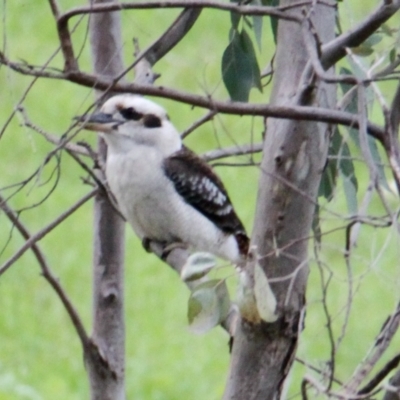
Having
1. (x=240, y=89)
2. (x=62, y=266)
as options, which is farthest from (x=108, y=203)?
(x=62, y=266)

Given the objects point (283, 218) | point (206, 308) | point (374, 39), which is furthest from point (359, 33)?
point (374, 39)

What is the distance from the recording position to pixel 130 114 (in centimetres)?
253

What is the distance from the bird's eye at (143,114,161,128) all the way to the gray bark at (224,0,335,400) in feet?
3.65

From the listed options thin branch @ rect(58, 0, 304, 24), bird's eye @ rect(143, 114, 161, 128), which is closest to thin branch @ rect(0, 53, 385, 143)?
thin branch @ rect(58, 0, 304, 24)

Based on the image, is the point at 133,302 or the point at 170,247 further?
the point at 133,302

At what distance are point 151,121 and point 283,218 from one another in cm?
124

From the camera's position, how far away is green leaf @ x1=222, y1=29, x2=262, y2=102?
6.41 ft

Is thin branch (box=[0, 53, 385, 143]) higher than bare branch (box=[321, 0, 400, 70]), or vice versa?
bare branch (box=[321, 0, 400, 70])

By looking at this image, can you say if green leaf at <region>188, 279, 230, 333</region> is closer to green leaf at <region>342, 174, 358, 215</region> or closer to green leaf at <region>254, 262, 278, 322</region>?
green leaf at <region>254, 262, 278, 322</region>

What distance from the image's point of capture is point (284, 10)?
1264 mm

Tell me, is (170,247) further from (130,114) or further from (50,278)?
(50,278)

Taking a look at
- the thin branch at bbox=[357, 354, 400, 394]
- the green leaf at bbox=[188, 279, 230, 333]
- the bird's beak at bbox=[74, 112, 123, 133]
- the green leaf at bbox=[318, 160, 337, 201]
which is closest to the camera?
the thin branch at bbox=[357, 354, 400, 394]

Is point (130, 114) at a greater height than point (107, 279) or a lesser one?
greater

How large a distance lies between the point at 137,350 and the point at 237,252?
146 cm
